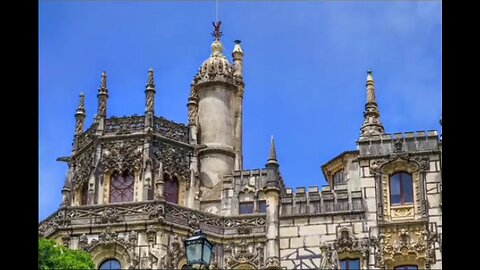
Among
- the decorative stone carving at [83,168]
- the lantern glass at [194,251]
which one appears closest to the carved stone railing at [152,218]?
the decorative stone carving at [83,168]

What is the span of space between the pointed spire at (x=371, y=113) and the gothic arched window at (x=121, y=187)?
11.0 meters

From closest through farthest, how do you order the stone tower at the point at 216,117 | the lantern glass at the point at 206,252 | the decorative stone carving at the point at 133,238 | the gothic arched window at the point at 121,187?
the lantern glass at the point at 206,252, the decorative stone carving at the point at 133,238, the gothic arched window at the point at 121,187, the stone tower at the point at 216,117

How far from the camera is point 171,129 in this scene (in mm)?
39531

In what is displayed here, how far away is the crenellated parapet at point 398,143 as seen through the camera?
35466 millimetres

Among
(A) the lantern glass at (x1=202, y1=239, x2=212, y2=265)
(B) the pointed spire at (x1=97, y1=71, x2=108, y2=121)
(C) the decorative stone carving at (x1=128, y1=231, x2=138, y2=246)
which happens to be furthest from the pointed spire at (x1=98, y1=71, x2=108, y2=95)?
(A) the lantern glass at (x1=202, y1=239, x2=212, y2=265)

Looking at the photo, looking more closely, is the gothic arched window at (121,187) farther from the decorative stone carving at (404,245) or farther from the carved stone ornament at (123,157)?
the decorative stone carving at (404,245)

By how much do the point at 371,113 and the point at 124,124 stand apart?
38.1ft

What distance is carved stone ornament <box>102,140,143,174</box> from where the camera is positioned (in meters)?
37.9

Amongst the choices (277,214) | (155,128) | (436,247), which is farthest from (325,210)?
(155,128)

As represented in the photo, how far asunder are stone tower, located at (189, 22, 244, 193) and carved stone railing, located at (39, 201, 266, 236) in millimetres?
4802

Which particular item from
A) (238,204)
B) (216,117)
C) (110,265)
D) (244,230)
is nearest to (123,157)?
(238,204)

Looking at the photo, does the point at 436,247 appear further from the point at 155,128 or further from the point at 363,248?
the point at 155,128

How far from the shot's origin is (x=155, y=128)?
3878 cm

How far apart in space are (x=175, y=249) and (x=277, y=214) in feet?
15.0
